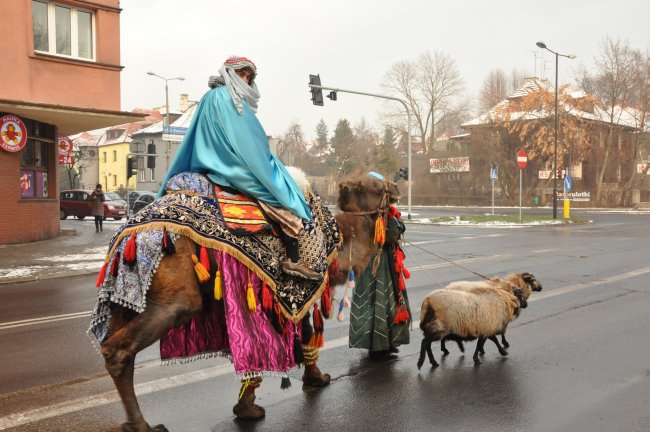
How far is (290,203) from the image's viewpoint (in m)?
4.27

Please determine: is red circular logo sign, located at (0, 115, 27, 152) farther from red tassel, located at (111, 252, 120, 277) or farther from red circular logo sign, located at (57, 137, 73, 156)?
red tassel, located at (111, 252, 120, 277)

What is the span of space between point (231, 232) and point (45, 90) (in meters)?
16.2

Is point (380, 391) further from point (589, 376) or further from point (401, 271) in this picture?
point (589, 376)

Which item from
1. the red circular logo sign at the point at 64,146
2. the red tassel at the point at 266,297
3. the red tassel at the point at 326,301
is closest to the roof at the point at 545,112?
the red circular logo sign at the point at 64,146

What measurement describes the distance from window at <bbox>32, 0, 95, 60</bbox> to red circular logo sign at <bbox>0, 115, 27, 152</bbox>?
229cm

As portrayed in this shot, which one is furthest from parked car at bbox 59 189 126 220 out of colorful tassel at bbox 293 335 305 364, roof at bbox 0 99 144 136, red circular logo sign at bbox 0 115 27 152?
colorful tassel at bbox 293 335 305 364

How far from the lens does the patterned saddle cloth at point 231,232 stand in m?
3.89

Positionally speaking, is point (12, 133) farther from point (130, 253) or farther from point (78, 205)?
point (78, 205)

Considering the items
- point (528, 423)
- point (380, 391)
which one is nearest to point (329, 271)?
point (380, 391)

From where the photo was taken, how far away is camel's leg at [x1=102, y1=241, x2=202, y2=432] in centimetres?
→ 375

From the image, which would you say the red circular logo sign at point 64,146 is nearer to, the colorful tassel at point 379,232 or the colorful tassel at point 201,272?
the colorful tassel at point 379,232

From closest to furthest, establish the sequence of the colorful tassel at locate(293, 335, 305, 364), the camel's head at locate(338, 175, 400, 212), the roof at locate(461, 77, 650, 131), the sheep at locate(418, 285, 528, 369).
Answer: the colorful tassel at locate(293, 335, 305, 364) → the camel's head at locate(338, 175, 400, 212) → the sheep at locate(418, 285, 528, 369) → the roof at locate(461, 77, 650, 131)

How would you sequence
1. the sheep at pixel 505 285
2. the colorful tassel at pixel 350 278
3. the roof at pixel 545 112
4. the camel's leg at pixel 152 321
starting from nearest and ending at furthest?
1. the camel's leg at pixel 152 321
2. the colorful tassel at pixel 350 278
3. the sheep at pixel 505 285
4. the roof at pixel 545 112

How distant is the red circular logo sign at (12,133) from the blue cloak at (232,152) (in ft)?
50.0
